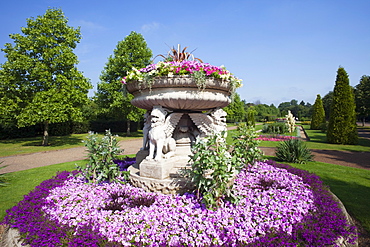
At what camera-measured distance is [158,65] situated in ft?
13.6

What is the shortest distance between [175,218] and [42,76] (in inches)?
594

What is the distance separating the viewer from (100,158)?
14.0ft

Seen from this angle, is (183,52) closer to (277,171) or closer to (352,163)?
(277,171)

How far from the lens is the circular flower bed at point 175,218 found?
257 centimetres

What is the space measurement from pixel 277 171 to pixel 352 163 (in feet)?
18.3

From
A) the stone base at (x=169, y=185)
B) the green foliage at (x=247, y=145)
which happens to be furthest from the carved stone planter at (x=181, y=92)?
the stone base at (x=169, y=185)

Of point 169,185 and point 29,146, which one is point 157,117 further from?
point 29,146

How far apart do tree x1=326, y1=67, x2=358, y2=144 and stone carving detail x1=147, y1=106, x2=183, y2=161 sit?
52.4 ft

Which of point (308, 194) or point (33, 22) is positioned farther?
point (33, 22)

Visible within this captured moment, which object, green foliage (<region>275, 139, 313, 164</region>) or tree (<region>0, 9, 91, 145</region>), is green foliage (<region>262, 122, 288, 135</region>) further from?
tree (<region>0, 9, 91, 145</region>)

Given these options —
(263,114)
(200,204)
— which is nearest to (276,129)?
(200,204)

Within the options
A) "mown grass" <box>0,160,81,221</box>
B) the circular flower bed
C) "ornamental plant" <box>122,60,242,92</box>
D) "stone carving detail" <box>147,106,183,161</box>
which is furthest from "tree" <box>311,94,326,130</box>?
"mown grass" <box>0,160,81,221</box>

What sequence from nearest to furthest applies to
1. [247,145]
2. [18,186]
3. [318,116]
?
1. [247,145]
2. [18,186]
3. [318,116]

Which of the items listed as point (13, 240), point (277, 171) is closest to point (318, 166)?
point (277, 171)
